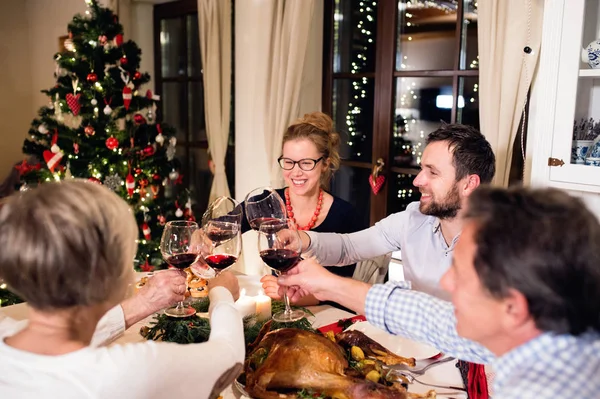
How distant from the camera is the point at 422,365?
135cm

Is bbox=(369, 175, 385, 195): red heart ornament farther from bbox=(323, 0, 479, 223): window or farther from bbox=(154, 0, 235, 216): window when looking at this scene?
bbox=(154, 0, 235, 216): window

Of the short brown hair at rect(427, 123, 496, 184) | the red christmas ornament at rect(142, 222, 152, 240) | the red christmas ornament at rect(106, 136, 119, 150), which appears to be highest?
the short brown hair at rect(427, 123, 496, 184)

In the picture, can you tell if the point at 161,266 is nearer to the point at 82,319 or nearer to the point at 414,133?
the point at 414,133

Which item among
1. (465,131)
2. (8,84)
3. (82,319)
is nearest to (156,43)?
(8,84)

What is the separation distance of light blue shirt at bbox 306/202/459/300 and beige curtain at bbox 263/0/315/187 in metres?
1.43

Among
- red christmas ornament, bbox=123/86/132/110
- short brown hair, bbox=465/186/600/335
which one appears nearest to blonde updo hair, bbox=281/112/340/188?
red christmas ornament, bbox=123/86/132/110

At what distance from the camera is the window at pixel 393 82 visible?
9.42 ft

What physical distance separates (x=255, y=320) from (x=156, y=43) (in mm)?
3854

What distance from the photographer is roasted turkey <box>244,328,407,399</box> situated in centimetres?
113

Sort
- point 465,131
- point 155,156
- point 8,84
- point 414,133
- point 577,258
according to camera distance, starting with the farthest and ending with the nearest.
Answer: point 8,84, point 155,156, point 414,133, point 465,131, point 577,258

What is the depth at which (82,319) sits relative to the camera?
2.91 feet

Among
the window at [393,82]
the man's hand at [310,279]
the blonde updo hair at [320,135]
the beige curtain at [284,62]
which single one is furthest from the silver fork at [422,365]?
the beige curtain at [284,62]

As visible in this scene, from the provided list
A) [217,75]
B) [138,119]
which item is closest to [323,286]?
[138,119]

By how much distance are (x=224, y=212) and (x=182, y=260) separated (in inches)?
14.2
